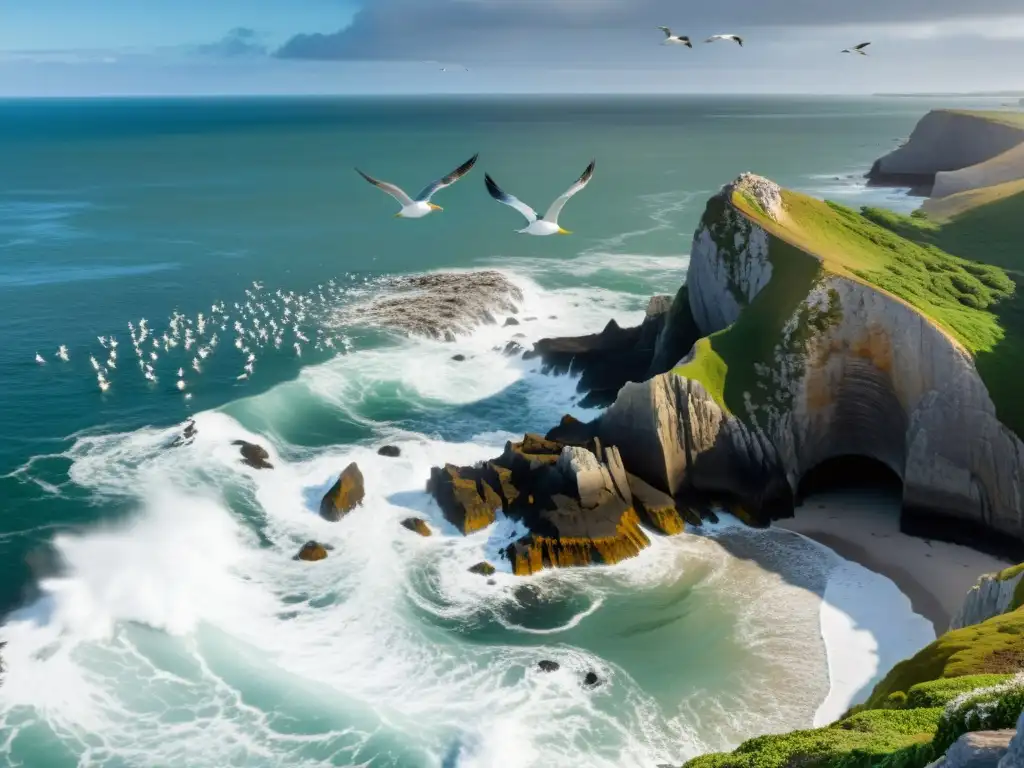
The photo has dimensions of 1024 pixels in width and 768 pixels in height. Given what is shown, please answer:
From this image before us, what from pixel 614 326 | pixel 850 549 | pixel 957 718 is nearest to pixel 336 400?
pixel 614 326

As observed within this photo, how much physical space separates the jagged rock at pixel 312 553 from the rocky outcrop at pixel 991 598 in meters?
24.3

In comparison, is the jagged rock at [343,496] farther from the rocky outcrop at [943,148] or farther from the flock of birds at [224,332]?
the rocky outcrop at [943,148]

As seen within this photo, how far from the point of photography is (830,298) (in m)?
40.0

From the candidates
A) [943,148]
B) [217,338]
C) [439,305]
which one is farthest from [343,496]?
[943,148]

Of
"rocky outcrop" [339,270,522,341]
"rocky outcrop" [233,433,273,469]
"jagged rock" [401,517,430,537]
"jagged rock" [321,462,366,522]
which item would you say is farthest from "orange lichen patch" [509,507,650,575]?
"rocky outcrop" [339,270,522,341]

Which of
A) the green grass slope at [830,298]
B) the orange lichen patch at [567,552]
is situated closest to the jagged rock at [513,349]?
the green grass slope at [830,298]

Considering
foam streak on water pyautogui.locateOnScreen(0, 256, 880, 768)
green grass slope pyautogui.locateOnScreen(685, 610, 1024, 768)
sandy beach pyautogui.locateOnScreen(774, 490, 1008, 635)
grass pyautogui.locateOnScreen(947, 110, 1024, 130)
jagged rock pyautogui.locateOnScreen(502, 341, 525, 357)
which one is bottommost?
foam streak on water pyautogui.locateOnScreen(0, 256, 880, 768)

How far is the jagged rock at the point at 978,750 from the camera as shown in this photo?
11.1 metres

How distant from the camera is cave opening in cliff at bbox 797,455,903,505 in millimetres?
40469

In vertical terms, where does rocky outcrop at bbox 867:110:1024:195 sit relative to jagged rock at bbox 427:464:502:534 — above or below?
above

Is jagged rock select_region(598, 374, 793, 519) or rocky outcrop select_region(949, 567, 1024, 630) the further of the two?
jagged rock select_region(598, 374, 793, 519)

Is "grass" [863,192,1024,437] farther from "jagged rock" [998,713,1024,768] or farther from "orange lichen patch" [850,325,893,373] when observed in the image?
"jagged rock" [998,713,1024,768]

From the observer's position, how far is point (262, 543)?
3616 centimetres

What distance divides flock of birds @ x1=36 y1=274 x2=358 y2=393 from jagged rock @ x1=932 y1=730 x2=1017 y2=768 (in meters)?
48.0
